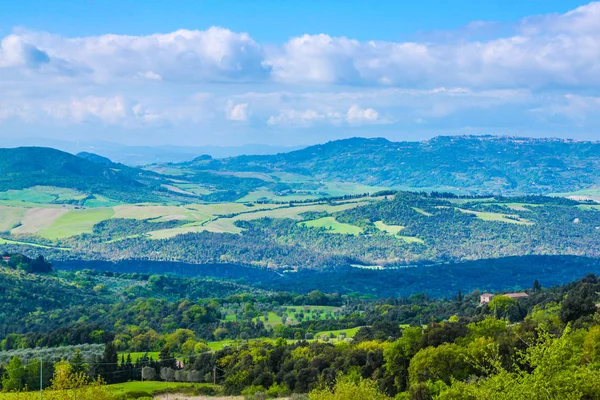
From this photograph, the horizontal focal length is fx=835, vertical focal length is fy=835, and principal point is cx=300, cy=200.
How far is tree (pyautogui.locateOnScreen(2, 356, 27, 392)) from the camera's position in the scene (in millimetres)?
63531

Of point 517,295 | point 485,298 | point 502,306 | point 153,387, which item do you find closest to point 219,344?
point 153,387

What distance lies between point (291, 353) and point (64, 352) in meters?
23.4

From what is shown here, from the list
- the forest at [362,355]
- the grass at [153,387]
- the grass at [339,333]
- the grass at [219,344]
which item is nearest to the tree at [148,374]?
the forest at [362,355]

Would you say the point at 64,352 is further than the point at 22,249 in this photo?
No

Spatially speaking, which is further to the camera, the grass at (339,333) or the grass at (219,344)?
the grass at (339,333)

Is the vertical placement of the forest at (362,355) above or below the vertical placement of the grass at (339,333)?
above

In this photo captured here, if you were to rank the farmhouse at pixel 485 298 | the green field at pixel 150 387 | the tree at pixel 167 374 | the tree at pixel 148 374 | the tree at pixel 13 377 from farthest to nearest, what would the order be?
the farmhouse at pixel 485 298 → the tree at pixel 148 374 → the tree at pixel 167 374 → the tree at pixel 13 377 → the green field at pixel 150 387

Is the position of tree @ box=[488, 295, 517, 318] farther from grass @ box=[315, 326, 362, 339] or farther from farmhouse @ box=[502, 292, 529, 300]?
grass @ box=[315, 326, 362, 339]

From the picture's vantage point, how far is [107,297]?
133 metres

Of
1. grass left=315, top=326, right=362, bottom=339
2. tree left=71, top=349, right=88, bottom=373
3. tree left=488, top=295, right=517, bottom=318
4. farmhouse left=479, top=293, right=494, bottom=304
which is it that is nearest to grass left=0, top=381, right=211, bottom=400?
tree left=71, top=349, right=88, bottom=373

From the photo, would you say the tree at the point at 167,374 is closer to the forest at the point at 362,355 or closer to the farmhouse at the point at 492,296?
the forest at the point at 362,355

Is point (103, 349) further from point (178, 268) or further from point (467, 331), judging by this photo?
point (178, 268)

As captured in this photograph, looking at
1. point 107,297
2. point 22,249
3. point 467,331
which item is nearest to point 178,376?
point 467,331

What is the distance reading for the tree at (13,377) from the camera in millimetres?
63531
